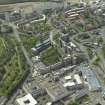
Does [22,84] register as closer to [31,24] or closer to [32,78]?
[32,78]

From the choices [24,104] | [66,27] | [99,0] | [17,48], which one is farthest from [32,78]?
[99,0]

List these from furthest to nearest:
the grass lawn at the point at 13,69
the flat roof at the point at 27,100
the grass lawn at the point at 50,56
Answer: the grass lawn at the point at 50,56 → the grass lawn at the point at 13,69 → the flat roof at the point at 27,100

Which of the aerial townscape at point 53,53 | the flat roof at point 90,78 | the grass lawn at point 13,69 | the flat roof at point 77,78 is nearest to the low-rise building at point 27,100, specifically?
the aerial townscape at point 53,53

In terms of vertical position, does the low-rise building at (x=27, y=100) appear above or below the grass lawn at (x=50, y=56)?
below

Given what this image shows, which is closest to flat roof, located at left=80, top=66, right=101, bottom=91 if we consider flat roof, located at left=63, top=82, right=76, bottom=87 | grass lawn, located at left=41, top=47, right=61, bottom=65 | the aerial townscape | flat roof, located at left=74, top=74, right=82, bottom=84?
the aerial townscape

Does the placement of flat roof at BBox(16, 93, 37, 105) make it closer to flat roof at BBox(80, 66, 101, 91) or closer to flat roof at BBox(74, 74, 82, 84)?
flat roof at BBox(74, 74, 82, 84)

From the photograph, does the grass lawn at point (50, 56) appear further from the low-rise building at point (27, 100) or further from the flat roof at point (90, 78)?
the low-rise building at point (27, 100)

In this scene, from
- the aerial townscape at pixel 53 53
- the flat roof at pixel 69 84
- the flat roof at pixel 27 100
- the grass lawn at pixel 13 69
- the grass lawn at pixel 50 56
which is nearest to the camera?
the flat roof at pixel 27 100

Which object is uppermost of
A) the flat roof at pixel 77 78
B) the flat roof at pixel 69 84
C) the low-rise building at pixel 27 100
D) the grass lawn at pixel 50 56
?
→ the grass lawn at pixel 50 56
